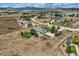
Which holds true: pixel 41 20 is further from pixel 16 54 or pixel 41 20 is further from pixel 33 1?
pixel 16 54

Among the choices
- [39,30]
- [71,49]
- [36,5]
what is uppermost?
[36,5]

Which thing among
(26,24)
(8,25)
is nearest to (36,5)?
(26,24)

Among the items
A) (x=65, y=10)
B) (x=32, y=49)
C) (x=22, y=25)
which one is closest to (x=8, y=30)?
(x=22, y=25)

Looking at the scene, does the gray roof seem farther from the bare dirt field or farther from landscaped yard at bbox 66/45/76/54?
landscaped yard at bbox 66/45/76/54

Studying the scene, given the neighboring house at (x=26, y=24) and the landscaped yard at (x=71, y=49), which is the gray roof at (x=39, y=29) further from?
the landscaped yard at (x=71, y=49)

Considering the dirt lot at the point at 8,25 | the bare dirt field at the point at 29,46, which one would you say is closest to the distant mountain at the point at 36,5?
the dirt lot at the point at 8,25

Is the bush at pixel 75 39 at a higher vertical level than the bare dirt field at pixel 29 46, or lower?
higher

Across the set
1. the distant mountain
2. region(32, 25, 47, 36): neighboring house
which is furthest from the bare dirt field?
the distant mountain

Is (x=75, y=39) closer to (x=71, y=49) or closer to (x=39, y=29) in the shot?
(x=71, y=49)

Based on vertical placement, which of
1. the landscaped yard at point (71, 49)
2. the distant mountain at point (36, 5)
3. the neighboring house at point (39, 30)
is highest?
the distant mountain at point (36, 5)
